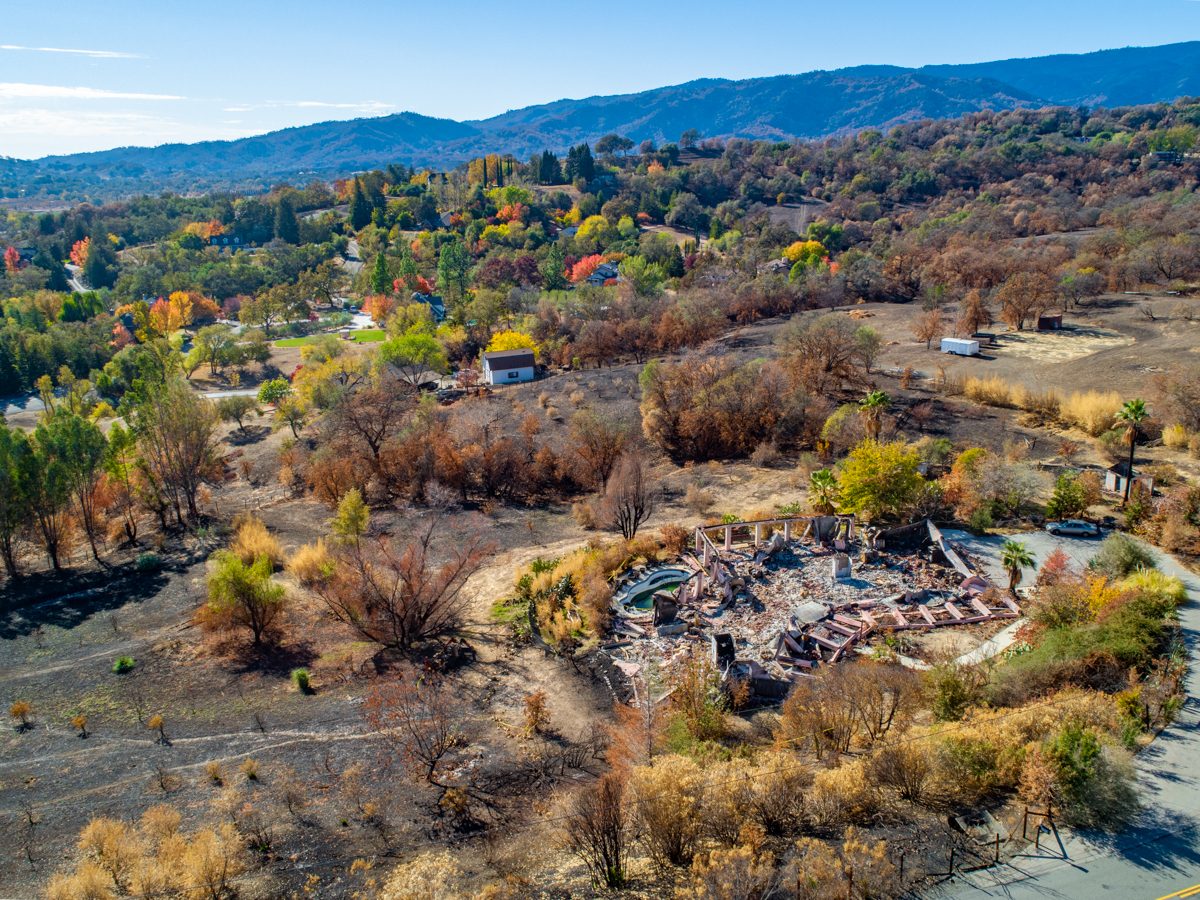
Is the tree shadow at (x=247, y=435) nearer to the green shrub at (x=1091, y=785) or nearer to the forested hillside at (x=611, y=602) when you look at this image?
the forested hillside at (x=611, y=602)

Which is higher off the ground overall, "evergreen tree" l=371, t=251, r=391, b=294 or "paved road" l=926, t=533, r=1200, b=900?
"evergreen tree" l=371, t=251, r=391, b=294

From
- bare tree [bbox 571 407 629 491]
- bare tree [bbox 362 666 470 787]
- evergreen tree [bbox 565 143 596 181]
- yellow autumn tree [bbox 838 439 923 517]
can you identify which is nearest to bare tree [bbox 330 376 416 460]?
bare tree [bbox 571 407 629 491]

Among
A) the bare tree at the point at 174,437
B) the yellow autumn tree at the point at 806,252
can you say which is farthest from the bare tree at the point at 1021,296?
the bare tree at the point at 174,437

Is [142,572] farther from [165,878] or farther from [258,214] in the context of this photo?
[258,214]

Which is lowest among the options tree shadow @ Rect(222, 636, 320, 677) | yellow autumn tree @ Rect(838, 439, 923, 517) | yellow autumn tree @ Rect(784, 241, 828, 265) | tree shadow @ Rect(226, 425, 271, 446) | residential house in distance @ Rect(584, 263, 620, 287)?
tree shadow @ Rect(226, 425, 271, 446)

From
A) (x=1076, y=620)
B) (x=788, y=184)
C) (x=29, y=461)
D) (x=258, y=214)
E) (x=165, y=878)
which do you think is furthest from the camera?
(x=258, y=214)

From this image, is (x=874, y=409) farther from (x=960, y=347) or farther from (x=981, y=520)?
(x=960, y=347)

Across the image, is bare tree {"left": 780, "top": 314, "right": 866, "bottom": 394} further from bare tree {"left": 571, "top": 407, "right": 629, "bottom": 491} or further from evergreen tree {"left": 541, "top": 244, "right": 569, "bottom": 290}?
evergreen tree {"left": 541, "top": 244, "right": 569, "bottom": 290}

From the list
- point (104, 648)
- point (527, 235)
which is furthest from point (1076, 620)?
point (527, 235)
